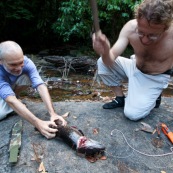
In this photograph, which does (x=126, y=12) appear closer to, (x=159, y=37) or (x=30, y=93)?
(x=30, y=93)

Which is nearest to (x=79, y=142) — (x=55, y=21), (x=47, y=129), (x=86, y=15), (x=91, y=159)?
(x=91, y=159)

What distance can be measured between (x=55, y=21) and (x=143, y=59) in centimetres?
791

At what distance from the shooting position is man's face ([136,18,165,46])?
2.69 m

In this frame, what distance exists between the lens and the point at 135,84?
345 centimetres

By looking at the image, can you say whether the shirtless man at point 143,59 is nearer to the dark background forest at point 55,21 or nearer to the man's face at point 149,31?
the man's face at point 149,31

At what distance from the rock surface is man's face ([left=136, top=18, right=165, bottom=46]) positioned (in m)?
1.09

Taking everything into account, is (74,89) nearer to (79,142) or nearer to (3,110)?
(3,110)

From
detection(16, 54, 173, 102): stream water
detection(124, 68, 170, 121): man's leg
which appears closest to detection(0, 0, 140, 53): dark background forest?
detection(16, 54, 173, 102): stream water

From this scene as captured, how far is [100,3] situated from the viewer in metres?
7.91

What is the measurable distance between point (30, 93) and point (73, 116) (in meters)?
2.12

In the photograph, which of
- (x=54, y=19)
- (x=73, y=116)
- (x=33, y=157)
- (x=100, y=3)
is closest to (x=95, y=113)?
(x=73, y=116)

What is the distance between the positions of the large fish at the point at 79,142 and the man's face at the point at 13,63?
872mm

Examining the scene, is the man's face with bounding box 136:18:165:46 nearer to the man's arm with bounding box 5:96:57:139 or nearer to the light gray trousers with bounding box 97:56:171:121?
the light gray trousers with bounding box 97:56:171:121

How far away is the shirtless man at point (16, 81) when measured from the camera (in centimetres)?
272
